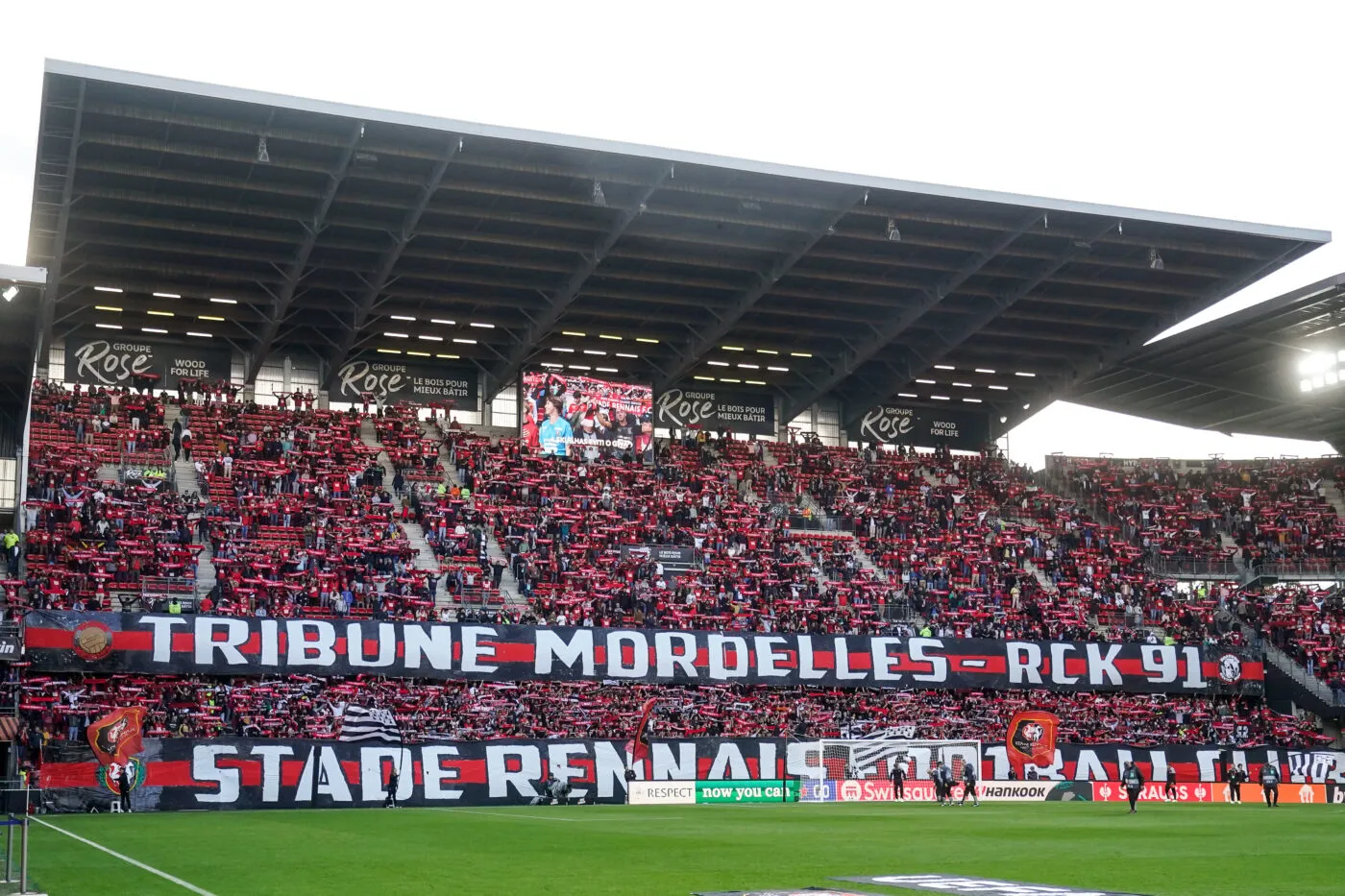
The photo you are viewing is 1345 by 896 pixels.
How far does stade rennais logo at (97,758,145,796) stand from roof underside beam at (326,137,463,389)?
1931 centimetres

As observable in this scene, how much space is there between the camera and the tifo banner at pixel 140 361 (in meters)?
→ 57.4

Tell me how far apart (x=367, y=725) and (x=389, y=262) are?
1722 centimetres

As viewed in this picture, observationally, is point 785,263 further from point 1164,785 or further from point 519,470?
point 1164,785

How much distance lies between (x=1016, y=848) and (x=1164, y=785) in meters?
26.9

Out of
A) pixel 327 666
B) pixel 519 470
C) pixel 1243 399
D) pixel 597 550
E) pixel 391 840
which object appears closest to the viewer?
pixel 391 840

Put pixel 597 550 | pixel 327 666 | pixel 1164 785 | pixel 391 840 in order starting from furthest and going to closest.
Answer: pixel 597 550, pixel 1164 785, pixel 327 666, pixel 391 840

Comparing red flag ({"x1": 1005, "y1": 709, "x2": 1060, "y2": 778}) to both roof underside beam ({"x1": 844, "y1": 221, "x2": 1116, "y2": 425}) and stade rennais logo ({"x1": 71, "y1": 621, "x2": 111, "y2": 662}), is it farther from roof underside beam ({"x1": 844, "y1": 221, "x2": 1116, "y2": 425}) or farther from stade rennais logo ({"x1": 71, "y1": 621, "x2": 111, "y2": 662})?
stade rennais logo ({"x1": 71, "y1": 621, "x2": 111, "y2": 662})

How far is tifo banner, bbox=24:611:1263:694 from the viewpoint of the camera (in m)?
40.7

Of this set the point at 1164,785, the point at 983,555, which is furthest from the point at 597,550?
the point at 1164,785

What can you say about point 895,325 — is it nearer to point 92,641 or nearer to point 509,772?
point 509,772

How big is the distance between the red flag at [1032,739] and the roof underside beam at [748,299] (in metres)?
17.6

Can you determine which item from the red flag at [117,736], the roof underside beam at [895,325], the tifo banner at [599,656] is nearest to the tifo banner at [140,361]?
the tifo banner at [599,656]

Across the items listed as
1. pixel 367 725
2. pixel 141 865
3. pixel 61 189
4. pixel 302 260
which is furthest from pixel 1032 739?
pixel 61 189

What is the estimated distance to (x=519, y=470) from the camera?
5600 centimetres
